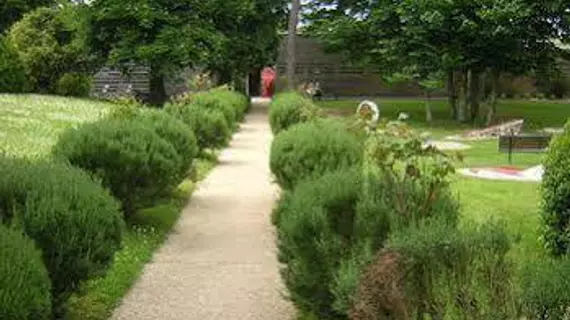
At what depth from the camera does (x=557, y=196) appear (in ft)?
29.0

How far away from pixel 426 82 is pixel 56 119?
11710mm

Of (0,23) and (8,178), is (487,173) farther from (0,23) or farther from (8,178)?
(0,23)

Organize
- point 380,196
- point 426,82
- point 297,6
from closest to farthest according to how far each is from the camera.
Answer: point 380,196, point 426,82, point 297,6

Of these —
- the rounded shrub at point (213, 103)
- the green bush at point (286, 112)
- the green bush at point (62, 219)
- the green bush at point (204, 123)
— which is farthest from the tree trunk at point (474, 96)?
the green bush at point (62, 219)

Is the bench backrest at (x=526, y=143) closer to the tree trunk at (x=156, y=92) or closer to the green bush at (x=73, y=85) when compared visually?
the tree trunk at (x=156, y=92)

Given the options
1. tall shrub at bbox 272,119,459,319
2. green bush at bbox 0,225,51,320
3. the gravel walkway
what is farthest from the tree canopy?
green bush at bbox 0,225,51,320

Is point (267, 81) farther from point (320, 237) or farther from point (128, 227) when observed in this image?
point (320, 237)

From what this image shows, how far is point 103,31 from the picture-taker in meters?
33.9

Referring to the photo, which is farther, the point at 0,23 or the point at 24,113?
the point at 0,23

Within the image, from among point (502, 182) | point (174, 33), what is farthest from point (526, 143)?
point (174, 33)

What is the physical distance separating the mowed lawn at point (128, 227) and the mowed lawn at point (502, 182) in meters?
3.06

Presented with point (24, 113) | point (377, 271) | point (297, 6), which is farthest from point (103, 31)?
point (377, 271)

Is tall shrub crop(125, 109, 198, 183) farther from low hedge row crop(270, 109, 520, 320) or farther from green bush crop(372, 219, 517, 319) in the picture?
green bush crop(372, 219, 517, 319)

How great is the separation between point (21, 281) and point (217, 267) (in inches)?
170
